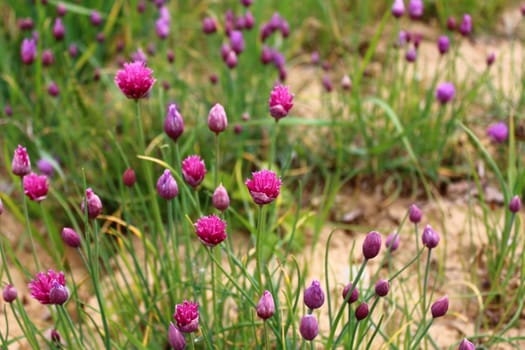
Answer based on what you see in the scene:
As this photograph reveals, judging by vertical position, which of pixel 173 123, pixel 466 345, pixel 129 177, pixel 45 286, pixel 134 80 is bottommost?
pixel 466 345

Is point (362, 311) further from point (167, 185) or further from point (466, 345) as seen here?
point (167, 185)

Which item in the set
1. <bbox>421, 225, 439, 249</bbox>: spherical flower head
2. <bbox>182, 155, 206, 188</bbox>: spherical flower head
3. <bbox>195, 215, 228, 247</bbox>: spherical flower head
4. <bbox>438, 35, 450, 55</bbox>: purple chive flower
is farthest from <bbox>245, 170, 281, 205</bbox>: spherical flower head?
<bbox>438, 35, 450, 55</bbox>: purple chive flower

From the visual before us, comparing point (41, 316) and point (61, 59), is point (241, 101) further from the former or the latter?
point (41, 316)

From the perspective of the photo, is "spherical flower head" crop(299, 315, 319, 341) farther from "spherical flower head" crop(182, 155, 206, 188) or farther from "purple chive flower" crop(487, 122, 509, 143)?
"purple chive flower" crop(487, 122, 509, 143)

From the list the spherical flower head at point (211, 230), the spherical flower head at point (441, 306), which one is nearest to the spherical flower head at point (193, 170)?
the spherical flower head at point (211, 230)

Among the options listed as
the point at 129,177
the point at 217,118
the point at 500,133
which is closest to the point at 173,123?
the point at 217,118

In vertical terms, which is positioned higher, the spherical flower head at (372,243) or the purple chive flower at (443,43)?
the purple chive flower at (443,43)

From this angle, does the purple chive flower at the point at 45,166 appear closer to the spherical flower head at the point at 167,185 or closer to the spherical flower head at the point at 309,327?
the spherical flower head at the point at 167,185

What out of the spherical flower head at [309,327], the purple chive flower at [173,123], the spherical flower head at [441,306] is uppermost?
the purple chive flower at [173,123]
